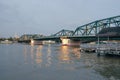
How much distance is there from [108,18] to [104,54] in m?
126

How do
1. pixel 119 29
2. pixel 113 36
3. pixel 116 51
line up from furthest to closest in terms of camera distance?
pixel 119 29 < pixel 113 36 < pixel 116 51

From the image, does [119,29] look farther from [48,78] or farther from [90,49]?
[48,78]

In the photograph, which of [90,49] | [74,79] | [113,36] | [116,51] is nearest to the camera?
[74,79]

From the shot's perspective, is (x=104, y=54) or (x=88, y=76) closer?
(x=88, y=76)

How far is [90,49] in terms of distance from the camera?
297 ft

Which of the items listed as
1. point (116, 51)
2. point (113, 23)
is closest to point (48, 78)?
point (116, 51)

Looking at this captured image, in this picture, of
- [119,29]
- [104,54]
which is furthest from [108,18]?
[104,54]

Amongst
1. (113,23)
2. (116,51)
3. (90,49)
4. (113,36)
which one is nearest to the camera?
(116,51)

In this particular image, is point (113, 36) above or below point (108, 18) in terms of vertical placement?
below

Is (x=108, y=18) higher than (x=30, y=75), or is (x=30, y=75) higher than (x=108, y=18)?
(x=108, y=18)

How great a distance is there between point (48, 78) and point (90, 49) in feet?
188

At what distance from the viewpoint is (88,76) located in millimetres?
36312

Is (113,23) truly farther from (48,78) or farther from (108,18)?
(48,78)

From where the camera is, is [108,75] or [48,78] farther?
[108,75]
